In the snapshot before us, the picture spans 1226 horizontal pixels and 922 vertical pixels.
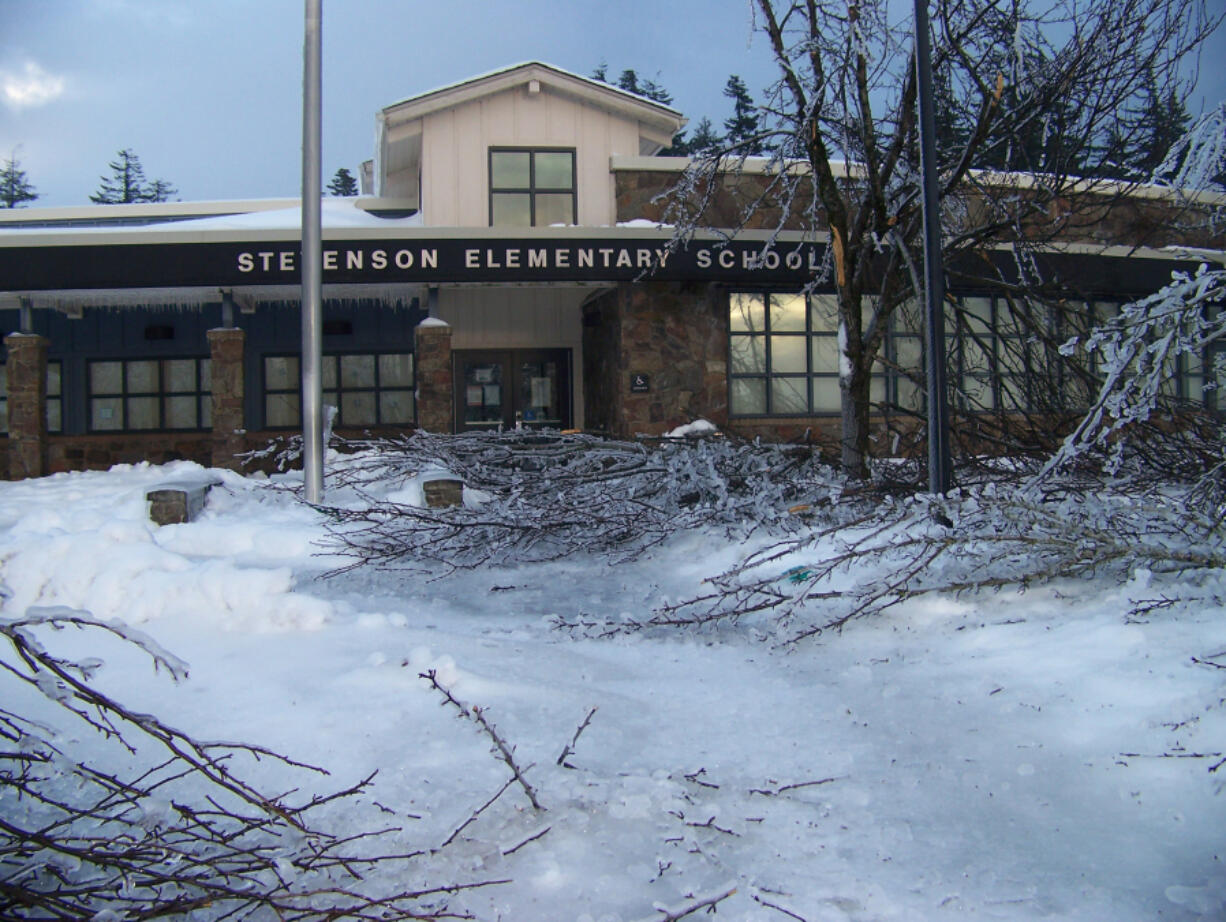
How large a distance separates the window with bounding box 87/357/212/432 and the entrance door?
15.0 ft

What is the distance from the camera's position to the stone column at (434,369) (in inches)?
Answer: 522

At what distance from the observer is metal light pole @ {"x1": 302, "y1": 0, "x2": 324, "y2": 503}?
9.49 m

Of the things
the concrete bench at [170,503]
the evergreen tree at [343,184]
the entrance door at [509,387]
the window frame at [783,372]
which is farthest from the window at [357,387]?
the evergreen tree at [343,184]

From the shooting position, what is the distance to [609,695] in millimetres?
4031

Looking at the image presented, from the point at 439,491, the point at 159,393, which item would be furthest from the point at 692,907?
the point at 159,393

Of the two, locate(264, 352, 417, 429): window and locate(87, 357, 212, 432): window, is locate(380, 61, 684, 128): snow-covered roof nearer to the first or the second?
locate(264, 352, 417, 429): window

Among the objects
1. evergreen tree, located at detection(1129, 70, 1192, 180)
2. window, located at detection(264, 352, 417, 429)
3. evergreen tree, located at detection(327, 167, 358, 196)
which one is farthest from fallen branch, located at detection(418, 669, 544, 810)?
evergreen tree, located at detection(327, 167, 358, 196)

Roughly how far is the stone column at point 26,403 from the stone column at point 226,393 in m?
2.84

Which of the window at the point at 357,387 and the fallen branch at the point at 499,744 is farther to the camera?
A: the window at the point at 357,387

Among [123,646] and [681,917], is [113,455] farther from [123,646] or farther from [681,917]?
[681,917]

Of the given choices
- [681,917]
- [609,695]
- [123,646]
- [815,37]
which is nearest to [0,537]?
[123,646]

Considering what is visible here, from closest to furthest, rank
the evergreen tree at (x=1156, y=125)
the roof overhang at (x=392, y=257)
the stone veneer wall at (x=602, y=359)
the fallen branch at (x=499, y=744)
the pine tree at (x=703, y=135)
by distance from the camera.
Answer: the fallen branch at (x=499, y=744)
the evergreen tree at (x=1156, y=125)
the roof overhang at (x=392, y=257)
the stone veneer wall at (x=602, y=359)
the pine tree at (x=703, y=135)

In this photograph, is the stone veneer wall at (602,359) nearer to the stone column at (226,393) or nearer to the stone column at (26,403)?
the stone column at (226,393)

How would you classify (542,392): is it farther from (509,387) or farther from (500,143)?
(500,143)
